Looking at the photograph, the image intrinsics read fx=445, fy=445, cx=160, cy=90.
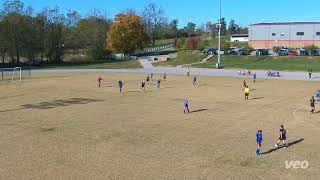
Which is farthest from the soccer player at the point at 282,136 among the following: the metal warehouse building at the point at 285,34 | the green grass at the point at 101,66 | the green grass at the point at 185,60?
the metal warehouse building at the point at 285,34

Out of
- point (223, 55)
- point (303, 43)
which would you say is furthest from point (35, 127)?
point (303, 43)

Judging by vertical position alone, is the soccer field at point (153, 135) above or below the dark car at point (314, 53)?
below

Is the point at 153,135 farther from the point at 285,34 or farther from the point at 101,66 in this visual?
the point at 285,34

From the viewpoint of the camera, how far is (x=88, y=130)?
2697cm

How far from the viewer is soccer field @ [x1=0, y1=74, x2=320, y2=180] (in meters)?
19.2

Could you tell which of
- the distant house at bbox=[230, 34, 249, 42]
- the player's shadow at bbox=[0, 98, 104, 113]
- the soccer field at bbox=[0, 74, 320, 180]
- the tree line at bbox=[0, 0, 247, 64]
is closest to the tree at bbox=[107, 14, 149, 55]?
the tree line at bbox=[0, 0, 247, 64]

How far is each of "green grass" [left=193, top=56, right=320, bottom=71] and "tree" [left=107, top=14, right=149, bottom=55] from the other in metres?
21.5

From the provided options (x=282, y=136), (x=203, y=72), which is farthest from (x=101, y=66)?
(x=282, y=136)

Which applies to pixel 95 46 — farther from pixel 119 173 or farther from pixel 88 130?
pixel 119 173

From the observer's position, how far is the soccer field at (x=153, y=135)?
63.1 ft

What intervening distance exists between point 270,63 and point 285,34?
37.2 meters

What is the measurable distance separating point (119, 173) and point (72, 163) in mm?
2567

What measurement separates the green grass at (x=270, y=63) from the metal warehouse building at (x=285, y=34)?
102 feet

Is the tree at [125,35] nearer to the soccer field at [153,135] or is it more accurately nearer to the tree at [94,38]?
the tree at [94,38]
